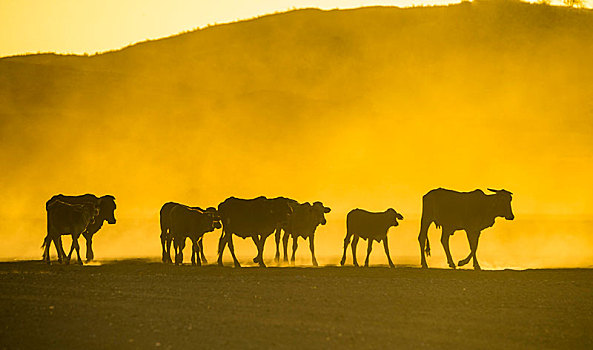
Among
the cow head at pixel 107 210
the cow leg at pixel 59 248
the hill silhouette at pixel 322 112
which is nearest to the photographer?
the cow leg at pixel 59 248

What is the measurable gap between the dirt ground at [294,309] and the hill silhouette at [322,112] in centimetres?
3536

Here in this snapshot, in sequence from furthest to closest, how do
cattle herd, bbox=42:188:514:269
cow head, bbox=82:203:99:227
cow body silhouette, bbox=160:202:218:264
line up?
cow body silhouette, bbox=160:202:218:264 < cattle herd, bbox=42:188:514:269 < cow head, bbox=82:203:99:227

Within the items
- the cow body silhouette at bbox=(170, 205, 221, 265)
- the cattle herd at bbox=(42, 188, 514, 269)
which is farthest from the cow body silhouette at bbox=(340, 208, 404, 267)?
the cow body silhouette at bbox=(170, 205, 221, 265)

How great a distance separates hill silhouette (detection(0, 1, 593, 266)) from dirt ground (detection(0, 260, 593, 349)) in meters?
35.4

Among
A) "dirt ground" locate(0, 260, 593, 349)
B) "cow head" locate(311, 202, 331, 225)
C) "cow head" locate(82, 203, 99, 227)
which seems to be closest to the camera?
"dirt ground" locate(0, 260, 593, 349)

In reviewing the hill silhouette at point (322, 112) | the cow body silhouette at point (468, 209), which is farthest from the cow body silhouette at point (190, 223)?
the hill silhouette at point (322, 112)

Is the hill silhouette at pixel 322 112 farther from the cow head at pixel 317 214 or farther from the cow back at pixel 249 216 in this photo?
the cow back at pixel 249 216

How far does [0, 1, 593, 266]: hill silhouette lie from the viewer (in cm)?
7094

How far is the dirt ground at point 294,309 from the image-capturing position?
53.5 ft

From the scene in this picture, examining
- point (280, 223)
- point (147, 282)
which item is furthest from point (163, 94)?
point (147, 282)

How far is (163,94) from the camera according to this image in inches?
3410

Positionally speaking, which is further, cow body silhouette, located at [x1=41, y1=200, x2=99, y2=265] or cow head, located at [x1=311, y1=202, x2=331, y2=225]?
cow head, located at [x1=311, y1=202, x2=331, y2=225]

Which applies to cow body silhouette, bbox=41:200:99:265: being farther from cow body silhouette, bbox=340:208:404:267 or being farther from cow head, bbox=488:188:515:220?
cow head, bbox=488:188:515:220

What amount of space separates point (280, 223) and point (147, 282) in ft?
24.9
